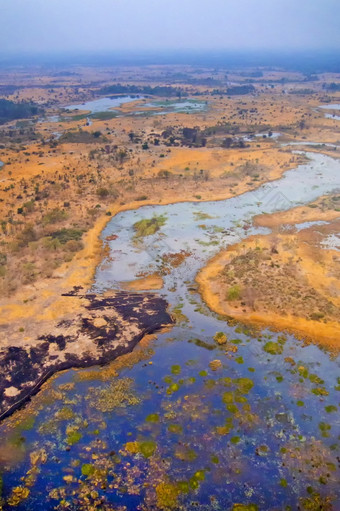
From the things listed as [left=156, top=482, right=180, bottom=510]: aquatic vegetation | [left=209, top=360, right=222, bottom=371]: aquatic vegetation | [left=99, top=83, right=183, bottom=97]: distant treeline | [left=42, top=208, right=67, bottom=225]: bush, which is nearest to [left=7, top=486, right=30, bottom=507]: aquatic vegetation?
[left=156, top=482, right=180, bottom=510]: aquatic vegetation

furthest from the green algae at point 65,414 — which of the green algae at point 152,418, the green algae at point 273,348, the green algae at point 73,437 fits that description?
the green algae at point 273,348

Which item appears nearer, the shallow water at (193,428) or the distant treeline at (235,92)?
the shallow water at (193,428)

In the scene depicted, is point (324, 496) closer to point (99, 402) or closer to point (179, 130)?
point (99, 402)

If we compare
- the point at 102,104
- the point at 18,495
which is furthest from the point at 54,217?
the point at 102,104

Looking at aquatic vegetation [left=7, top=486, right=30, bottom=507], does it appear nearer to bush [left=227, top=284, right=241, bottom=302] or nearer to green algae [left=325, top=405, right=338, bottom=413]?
green algae [left=325, top=405, right=338, bottom=413]

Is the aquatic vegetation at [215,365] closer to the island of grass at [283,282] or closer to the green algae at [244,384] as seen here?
the green algae at [244,384]

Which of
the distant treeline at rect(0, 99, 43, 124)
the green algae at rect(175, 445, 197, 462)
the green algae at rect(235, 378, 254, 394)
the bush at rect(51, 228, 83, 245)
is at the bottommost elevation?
the green algae at rect(175, 445, 197, 462)

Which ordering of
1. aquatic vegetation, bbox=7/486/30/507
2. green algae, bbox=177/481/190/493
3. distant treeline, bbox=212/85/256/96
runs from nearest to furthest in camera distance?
1. aquatic vegetation, bbox=7/486/30/507
2. green algae, bbox=177/481/190/493
3. distant treeline, bbox=212/85/256/96
